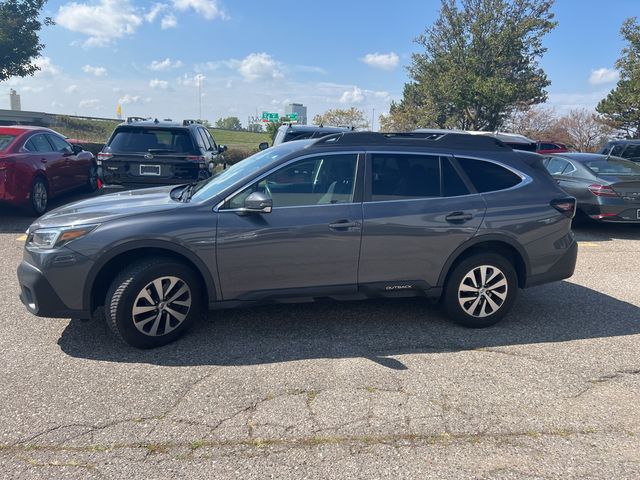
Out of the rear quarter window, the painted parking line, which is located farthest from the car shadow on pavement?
the painted parking line

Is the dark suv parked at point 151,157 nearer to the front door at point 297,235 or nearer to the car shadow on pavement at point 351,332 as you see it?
the car shadow on pavement at point 351,332

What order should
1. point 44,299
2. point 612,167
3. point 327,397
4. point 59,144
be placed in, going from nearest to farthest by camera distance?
1. point 327,397
2. point 44,299
3. point 612,167
4. point 59,144

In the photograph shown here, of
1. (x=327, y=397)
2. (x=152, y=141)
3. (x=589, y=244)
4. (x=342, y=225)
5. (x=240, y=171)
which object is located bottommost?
(x=327, y=397)

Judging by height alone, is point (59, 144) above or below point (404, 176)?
above

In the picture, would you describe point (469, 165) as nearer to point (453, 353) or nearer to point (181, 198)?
point (453, 353)

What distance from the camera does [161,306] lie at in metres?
4.02

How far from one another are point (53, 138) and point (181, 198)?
7.11 m

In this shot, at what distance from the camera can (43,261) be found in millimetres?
3875

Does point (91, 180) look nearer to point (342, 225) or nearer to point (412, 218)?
point (342, 225)

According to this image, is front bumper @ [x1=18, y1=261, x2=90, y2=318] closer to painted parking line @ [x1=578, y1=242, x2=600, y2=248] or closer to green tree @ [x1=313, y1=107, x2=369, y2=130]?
painted parking line @ [x1=578, y1=242, x2=600, y2=248]

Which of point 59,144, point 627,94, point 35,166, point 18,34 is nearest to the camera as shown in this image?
point 35,166

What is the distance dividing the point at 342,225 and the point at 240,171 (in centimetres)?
112

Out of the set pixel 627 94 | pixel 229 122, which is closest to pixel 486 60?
pixel 627 94

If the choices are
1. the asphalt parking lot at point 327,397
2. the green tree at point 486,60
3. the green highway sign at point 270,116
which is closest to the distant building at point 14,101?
the green highway sign at point 270,116
